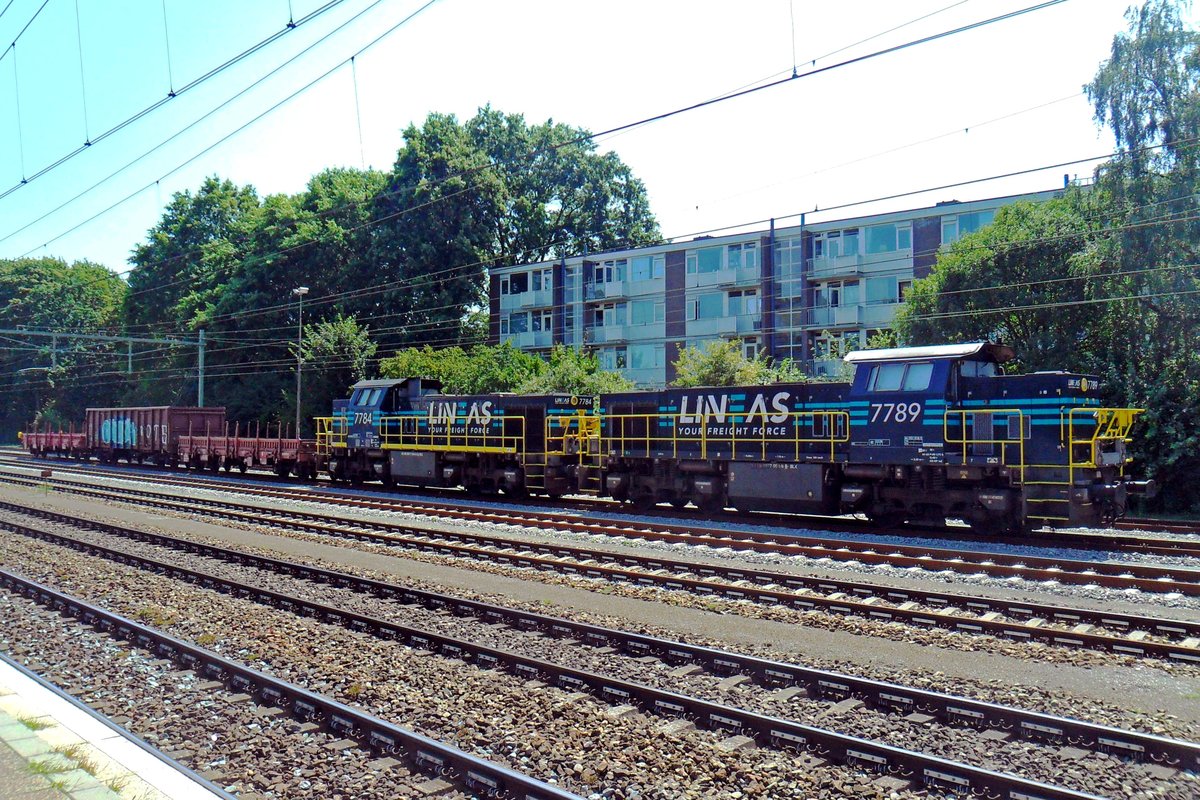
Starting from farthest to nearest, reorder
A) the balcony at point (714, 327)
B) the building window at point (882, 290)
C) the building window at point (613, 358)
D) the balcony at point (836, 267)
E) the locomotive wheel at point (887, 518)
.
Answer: the building window at point (613, 358)
the balcony at point (714, 327)
the balcony at point (836, 267)
the building window at point (882, 290)
the locomotive wheel at point (887, 518)

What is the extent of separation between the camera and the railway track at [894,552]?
1198 cm

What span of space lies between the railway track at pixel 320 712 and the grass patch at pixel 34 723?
3.08 feet

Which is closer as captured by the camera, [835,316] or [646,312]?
[835,316]

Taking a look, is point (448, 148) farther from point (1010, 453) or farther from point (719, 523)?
point (1010, 453)

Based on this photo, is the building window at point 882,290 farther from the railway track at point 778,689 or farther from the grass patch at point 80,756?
the grass patch at point 80,756

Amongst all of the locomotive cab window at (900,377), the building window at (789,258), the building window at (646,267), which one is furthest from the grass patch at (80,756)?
the building window at (646,267)

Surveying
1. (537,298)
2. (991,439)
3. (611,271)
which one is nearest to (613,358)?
(611,271)

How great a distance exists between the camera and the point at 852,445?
17562mm

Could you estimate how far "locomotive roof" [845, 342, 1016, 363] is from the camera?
1662 cm

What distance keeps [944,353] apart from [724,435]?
516 centimetres

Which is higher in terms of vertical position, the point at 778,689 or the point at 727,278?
the point at 727,278

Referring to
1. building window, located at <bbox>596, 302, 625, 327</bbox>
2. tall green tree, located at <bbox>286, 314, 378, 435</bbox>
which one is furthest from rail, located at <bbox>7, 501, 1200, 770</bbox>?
building window, located at <bbox>596, 302, 625, 327</bbox>

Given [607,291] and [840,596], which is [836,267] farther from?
[840,596]

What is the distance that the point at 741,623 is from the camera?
976cm
